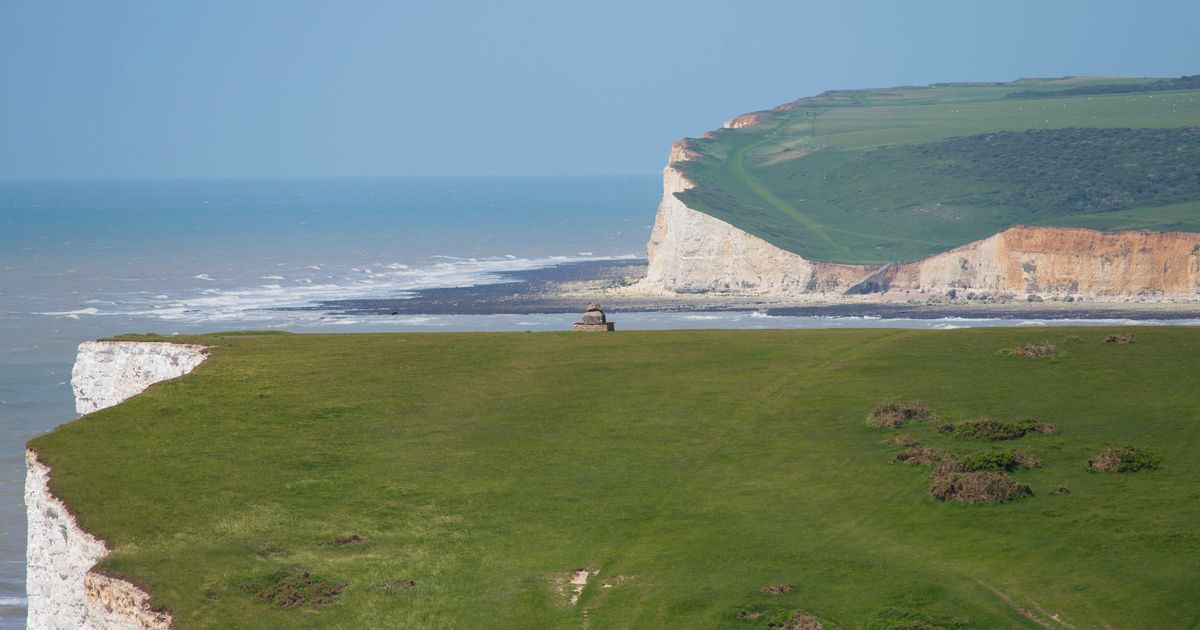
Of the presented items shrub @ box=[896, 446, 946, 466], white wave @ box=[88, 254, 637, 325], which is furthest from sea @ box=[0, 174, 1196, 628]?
shrub @ box=[896, 446, 946, 466]

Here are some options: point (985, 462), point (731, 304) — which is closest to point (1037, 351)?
point (985, 462)

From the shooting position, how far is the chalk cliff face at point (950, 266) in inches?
4835

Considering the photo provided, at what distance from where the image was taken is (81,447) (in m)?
31.2

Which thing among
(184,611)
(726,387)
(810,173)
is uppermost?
(810,173)

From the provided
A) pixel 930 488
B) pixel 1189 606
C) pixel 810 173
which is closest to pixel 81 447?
pixel 930 488

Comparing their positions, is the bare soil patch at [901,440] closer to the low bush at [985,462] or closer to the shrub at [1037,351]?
the low bush at [985,462]

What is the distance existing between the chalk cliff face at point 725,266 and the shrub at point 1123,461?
356 ft

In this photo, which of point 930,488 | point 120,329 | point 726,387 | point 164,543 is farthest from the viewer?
point 120,329

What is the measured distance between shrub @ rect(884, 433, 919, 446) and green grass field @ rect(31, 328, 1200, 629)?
382mm

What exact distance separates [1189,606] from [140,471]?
19.5 m

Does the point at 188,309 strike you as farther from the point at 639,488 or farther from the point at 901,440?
the point at 639,488

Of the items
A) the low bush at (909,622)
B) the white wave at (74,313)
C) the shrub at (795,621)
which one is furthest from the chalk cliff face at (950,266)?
the shrub at (795,621)

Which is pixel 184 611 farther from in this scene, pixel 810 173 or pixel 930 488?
pixel 810 173

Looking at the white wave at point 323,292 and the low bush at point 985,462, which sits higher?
the white wave at point 323,292
